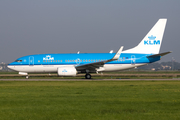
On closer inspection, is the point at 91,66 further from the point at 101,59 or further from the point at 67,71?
the point at 67,71

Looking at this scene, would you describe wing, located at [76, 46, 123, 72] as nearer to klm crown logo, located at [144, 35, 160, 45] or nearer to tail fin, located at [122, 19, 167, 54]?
tail fin, located at [122, 19, 167, 54]

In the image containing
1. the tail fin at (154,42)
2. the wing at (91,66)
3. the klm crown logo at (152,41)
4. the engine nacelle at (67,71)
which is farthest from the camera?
the klm crown logo at (152,41)

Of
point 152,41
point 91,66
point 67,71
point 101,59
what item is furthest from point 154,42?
point 67,71

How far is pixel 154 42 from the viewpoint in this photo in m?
33.2

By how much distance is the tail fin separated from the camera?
3312 centimetres

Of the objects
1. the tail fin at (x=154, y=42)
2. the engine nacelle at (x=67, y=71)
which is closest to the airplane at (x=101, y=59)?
the tail fin at (x=154, y=42)

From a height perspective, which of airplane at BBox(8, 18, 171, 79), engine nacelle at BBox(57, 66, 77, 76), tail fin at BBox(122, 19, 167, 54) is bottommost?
engine nacelle at BBox(57, 66, 77, 76)

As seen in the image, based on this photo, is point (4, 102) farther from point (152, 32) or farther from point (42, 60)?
point (152, 32)

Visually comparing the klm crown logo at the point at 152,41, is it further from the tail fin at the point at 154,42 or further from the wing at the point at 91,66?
the wing at the point at 91,66

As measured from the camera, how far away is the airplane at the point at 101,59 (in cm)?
3212

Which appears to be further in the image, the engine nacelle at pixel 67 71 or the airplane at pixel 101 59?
the airplane at pixel 101 59

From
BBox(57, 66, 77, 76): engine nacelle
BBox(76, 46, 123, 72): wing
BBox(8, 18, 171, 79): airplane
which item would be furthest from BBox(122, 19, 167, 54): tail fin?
BBox(57, 66, 77, 76): engine nacelle

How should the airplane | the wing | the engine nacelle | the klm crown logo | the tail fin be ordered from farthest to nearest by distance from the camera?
the klm crown logo, the tail fin, the airplane, the wing, the engine nacelle

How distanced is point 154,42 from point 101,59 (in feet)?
24.6
